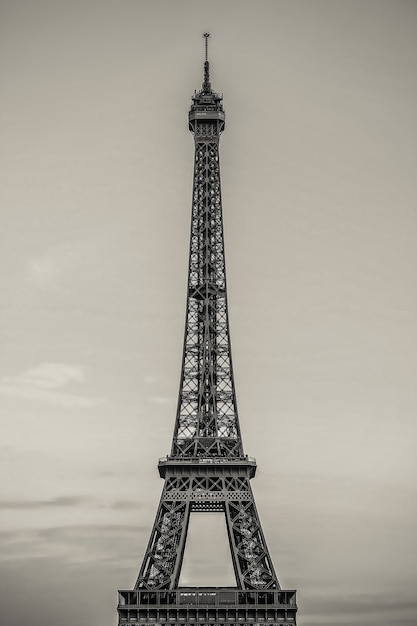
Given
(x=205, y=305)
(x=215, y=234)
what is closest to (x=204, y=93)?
(x=215, y=234)

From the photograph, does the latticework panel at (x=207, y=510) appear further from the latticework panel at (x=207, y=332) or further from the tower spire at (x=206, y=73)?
the tower spire at (x=206, y=73)

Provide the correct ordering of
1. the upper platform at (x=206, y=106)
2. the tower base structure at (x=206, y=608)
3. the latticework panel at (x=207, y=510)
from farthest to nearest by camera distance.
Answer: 1. the upper platform at (x=206, y=106)
2. the latticework panel at (x=207, y=510)
3. the tower base structure at (x=206, y=608)

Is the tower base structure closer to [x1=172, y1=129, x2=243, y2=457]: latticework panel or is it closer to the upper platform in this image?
[x1=172, y1=129, x2=243, y2=457]: latticework panel

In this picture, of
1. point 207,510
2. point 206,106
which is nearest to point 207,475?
point 207,510

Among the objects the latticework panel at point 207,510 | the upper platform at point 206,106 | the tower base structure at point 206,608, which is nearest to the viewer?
the tower base structure at point 206,608

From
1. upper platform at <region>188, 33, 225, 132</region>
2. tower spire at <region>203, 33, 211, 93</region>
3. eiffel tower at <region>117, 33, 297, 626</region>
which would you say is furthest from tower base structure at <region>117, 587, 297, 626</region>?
tower spire at <region>203, 33, 211, 93</region>

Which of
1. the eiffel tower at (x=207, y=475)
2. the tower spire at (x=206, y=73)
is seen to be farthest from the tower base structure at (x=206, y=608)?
the tower spire at (x=206, y=73)
